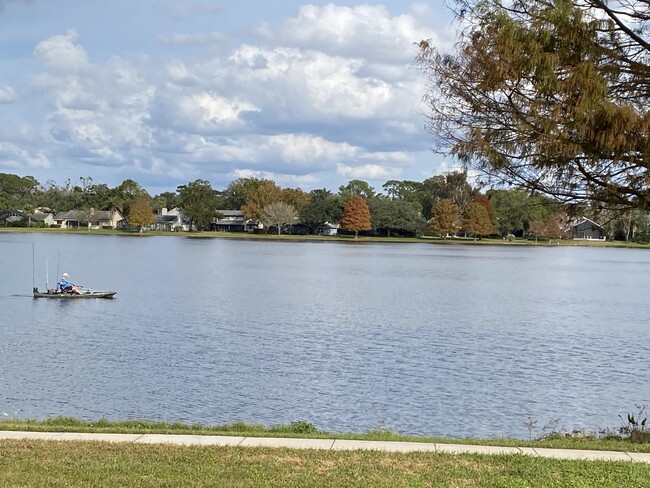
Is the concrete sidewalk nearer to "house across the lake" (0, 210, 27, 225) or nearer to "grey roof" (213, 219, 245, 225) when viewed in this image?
"grey roof" (213, 219, 245, 225)

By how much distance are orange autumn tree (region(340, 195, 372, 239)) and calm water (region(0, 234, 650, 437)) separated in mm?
83850

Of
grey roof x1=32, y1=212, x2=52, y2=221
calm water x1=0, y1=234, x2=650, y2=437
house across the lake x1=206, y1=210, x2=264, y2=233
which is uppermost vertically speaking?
grey roof x1=32, y1=212, x2=52, y2=221

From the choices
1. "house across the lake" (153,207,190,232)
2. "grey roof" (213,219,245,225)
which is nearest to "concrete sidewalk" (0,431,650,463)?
"grey roof" (213,219,245,225)

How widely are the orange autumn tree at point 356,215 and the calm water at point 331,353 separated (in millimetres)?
83850

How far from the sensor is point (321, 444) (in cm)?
1033

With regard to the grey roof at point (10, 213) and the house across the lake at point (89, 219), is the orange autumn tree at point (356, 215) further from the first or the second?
the grey roof at point (10, 213)

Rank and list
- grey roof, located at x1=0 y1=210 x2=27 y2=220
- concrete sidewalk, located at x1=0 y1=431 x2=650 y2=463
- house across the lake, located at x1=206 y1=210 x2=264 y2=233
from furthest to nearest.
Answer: house across the lake, located at x1=206 y1=210 x2=264 y2=233
grey roof, located at x1=0 y1=210 x2=27 y2=220
concrete sidewalk, located at x1=0 y1=431 x2=650 y2=463

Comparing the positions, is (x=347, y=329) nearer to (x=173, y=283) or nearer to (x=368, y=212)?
(x=173, y=283)

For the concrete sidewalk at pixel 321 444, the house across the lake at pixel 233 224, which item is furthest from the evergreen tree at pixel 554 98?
the house across the lake at pixel 233 224

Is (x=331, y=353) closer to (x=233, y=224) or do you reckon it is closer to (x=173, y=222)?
(x=233, y=224)

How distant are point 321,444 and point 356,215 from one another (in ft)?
434

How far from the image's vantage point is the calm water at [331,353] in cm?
1920

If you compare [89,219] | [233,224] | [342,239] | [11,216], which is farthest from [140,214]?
[342,239]

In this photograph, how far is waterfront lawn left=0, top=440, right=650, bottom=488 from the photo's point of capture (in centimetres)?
827
